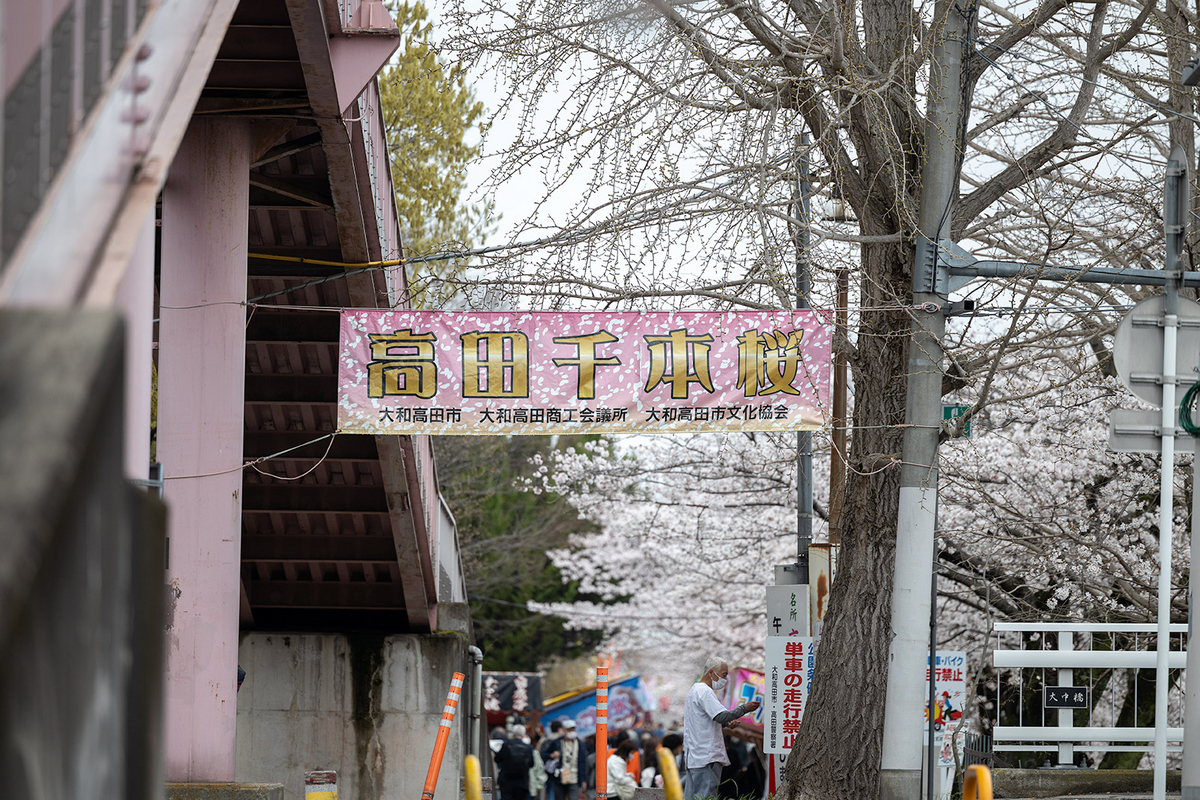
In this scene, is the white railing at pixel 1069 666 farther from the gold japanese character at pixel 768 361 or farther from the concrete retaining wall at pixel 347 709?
the concrete retaining wall at pixel 347 709

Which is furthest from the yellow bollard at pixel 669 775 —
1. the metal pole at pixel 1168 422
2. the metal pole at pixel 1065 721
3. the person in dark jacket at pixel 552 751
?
the person in dark jacket at pixel 552 751

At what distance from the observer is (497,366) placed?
9570mm

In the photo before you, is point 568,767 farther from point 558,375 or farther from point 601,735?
point 558,375

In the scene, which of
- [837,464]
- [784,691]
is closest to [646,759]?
[837,464]

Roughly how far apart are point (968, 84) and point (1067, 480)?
869cm

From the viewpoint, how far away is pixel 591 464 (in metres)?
21.2

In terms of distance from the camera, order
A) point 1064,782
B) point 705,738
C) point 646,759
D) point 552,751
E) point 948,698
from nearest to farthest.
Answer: point 948,698
point 1064,782
point 705,738
point 552,751
point 646,759

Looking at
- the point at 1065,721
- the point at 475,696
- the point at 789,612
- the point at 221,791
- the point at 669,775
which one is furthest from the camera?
the point at 475,696

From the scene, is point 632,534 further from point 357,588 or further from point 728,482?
point 357,588

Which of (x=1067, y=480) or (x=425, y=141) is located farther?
(x=425, y=141)

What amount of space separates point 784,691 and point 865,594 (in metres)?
2.42

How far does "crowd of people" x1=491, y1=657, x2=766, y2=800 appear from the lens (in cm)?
1145

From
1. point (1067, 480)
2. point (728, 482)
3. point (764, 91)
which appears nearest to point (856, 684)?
point (764, 91)

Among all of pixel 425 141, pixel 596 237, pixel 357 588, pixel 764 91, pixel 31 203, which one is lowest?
pixel 357 588
